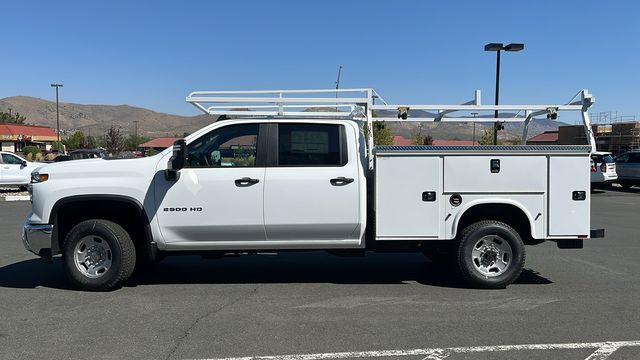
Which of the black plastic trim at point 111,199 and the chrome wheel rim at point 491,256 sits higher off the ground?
the black plastic trim at point 111,199

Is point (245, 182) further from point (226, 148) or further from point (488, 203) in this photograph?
point (488, 203)

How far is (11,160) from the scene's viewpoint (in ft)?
70.4

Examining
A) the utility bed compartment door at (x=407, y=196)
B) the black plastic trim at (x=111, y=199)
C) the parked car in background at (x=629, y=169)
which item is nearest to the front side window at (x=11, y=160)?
the black plastic trim at (x=111, y=199)

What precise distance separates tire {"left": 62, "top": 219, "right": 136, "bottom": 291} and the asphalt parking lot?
7.4 inches

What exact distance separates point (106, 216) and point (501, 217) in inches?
192

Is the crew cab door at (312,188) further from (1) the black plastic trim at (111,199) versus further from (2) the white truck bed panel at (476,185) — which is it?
(1) the black plastic trim at (111,199)

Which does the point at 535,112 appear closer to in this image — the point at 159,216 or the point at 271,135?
the point at 271,135

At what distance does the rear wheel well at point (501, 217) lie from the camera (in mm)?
6848

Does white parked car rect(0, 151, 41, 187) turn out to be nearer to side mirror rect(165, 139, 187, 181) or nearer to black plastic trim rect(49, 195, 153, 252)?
black plastic trim rect(49, 195, 153, 252)

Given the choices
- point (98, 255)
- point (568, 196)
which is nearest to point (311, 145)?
point (98, 255)

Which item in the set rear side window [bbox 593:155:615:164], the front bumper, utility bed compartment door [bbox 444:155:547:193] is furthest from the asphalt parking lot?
rear side window [bbox 593:155:615:164]

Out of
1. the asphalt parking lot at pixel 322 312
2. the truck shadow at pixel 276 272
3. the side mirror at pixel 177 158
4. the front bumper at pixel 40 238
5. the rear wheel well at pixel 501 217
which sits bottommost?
the asphalt parking lot at pixel 322 312

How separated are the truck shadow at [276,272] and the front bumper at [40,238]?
1.88 feet

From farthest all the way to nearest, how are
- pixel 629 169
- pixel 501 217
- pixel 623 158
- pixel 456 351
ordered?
pixel 623 158 → pixel 629 169 → pixel 501 217 → pixel 456 351
